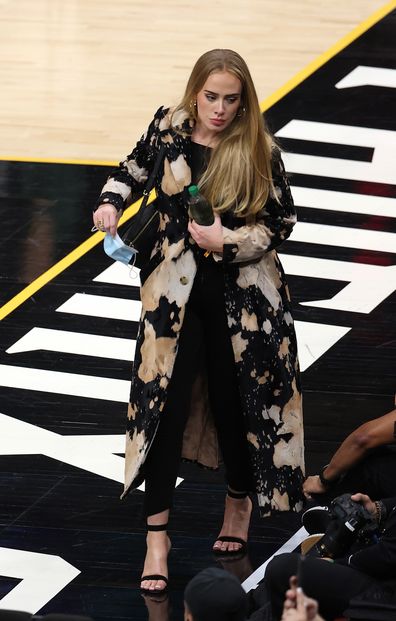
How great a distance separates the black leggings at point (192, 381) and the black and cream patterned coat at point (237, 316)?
4 centimetres

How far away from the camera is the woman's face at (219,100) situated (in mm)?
5465

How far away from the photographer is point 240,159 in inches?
217

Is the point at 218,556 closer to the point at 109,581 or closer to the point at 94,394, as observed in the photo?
the point at 109,581

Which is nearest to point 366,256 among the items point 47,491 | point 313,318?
point 313,318

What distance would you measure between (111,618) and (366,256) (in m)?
3.84

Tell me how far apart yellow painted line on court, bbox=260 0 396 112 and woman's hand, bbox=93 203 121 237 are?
18.4 ft

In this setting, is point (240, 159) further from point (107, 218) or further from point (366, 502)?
point (366, 502)

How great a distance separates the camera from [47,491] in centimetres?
648

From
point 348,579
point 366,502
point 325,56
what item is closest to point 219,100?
point 366,502

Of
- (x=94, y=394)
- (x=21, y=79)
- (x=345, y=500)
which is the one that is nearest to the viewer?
(x=345, y=500)

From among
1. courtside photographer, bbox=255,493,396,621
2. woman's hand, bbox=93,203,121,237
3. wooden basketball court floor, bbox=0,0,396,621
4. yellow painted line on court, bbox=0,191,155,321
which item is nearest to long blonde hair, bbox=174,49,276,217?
woman's hand, bbox=93,203,121,237

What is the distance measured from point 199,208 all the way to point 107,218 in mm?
330

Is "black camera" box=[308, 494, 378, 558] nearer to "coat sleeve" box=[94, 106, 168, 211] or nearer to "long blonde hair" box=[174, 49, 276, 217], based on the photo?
"long blonde hair" box=[174, 49, 276, 217]

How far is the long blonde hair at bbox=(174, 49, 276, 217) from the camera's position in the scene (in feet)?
18.1
